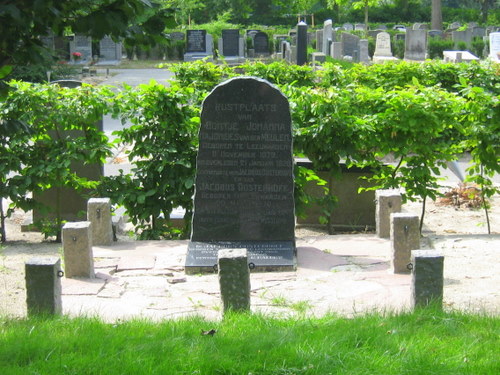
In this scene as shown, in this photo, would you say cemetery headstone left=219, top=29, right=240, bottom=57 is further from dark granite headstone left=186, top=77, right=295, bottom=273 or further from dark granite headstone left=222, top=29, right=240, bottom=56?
dark granite headstone left=186, top=77, right=295, bottom=273

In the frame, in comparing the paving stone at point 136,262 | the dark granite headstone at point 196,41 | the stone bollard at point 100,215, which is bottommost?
the paving stone at point 136,262

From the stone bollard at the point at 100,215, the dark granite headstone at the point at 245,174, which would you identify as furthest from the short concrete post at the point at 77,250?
the stone bollard at the point at 100,215

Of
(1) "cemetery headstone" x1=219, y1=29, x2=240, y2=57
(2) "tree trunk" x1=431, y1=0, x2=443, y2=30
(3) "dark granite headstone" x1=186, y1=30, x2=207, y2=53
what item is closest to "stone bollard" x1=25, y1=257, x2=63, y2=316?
(1) "cemetery headstone" x1=219, y1=29, x2=240, y2=57

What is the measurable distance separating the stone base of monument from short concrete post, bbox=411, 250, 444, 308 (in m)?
1.98

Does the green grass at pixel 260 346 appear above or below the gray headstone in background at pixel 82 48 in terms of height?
below

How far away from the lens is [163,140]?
974 centimetres

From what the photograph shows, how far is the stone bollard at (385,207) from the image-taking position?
874cm

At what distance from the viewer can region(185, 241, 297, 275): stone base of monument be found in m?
7.65

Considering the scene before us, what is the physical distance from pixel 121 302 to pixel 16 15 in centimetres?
326

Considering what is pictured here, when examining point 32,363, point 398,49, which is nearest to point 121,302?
point 32,363

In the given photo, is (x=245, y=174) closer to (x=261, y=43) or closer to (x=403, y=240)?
(x=403, y=240)

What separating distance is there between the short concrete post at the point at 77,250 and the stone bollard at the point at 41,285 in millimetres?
1731

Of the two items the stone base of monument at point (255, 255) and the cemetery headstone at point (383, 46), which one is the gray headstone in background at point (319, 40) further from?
the stone base of monument at point (255, 255)

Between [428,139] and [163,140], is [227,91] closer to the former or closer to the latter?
[163,140]
